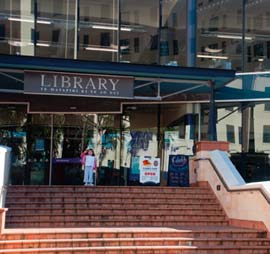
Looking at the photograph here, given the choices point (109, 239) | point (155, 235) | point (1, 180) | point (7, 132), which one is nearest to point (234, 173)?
point (155, 235)

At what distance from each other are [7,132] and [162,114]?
5543mm

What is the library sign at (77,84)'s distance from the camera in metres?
16.0

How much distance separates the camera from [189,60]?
2097 cm

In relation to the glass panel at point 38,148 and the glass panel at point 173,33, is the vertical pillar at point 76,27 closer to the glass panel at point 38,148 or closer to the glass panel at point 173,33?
the glass panel at point 38,148

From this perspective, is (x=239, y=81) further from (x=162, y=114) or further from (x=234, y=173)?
(x=234, y=173)

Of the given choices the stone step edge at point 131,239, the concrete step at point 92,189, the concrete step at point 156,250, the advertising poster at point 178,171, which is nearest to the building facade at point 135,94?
the advertising poster at point 178,171

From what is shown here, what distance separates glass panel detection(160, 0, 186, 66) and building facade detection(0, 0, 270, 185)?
37mm

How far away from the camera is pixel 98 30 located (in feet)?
68.0

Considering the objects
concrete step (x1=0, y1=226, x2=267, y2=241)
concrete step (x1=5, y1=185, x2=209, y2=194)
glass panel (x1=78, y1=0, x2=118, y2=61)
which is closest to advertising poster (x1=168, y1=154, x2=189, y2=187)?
concrete step (x1=5, y1=185, x2=209, y2=194)

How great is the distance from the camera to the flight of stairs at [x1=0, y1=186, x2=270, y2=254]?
36.4 feet

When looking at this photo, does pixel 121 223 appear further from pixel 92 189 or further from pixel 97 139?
pixel 97 139

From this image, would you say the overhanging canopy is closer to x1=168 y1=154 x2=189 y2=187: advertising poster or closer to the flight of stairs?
x1=168 y1=154 x2=189 y2=187: advertising poster

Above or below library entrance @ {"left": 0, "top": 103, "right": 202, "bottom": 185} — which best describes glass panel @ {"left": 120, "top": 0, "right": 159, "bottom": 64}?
above

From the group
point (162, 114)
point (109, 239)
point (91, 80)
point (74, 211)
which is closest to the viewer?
point (109, 239)
